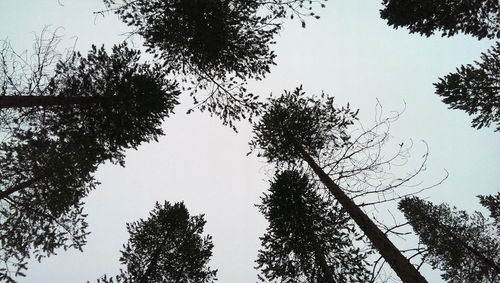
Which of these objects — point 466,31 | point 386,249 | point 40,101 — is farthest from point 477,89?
point 40,101

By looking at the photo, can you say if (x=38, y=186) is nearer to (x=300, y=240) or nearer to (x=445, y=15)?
(x=300, y=240)

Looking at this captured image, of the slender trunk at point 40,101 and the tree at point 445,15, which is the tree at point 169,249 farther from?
the tree at point 445,15

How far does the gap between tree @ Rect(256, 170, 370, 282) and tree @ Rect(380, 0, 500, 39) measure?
687cm

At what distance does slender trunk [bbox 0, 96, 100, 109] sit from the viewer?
608 cm

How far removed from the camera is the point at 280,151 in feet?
34.1

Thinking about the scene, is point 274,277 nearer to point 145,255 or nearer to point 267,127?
point 267,127

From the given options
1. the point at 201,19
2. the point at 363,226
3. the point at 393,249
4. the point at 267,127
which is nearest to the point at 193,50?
the point at 201,19

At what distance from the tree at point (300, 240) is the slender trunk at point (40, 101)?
736cm

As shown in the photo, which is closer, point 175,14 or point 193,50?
point 175,14

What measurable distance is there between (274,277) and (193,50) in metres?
8.23

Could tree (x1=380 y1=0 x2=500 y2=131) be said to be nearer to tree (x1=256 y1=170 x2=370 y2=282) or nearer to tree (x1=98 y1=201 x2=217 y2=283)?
tree (x1=256 y1=170 x2=370 y2=282)

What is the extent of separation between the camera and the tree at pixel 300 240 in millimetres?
8180

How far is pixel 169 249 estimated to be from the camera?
491 inches

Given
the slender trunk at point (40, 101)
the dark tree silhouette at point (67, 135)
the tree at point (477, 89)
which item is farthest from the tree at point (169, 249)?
the tree at point (477, 89)
